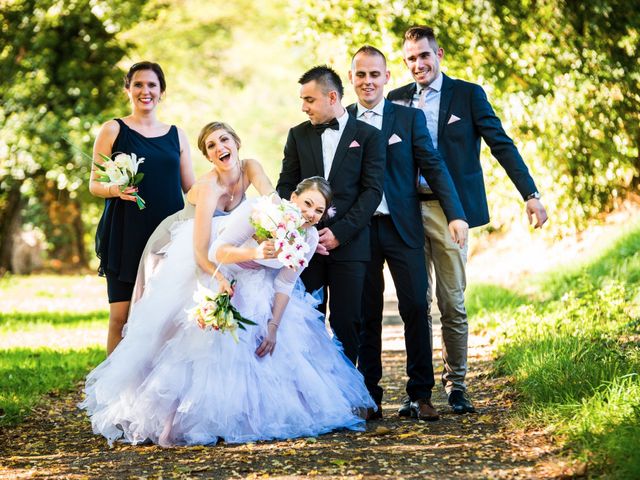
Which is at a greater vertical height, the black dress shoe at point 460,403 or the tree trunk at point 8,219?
the tree trunk at point 8,219

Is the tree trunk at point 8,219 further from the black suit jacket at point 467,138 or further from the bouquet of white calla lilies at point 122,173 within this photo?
the black suit jacket at point 467,138

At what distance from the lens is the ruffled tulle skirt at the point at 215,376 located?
556cm

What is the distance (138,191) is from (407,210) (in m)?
1.71

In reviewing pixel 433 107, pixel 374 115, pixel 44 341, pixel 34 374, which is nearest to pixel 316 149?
pixel 374 115

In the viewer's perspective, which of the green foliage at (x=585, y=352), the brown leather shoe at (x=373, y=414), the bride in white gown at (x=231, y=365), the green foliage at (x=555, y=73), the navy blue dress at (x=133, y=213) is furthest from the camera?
the green foliage at (x=555, y=73)

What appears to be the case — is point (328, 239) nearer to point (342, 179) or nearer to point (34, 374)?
point (342, 179)

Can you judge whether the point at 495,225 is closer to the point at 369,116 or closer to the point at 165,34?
the point at 369,116

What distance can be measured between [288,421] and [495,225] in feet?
32.6

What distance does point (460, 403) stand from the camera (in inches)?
246

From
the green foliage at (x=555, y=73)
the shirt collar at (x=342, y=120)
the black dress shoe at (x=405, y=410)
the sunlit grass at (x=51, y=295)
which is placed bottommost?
the black dress shoe at (x=405, y=410)

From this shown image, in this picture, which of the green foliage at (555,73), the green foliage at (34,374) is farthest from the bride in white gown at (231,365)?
the green foliage at (555,73)

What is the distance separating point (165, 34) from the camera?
26.7 meters

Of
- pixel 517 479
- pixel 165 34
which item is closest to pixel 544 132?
pixel 517 479

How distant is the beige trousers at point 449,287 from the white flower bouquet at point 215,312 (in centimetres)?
147
